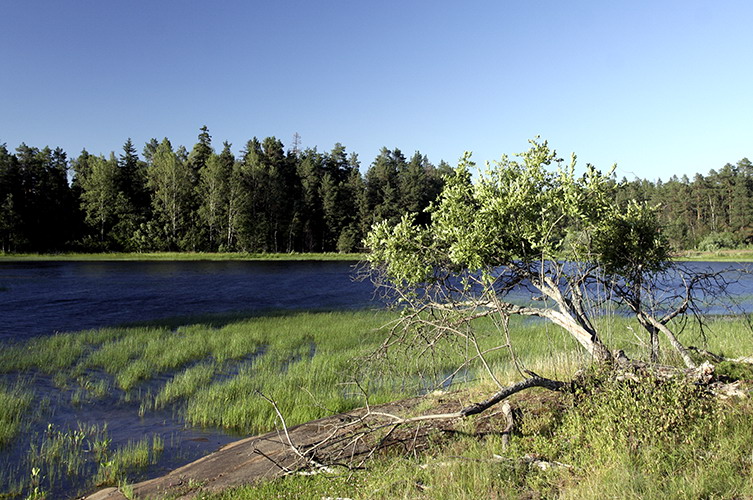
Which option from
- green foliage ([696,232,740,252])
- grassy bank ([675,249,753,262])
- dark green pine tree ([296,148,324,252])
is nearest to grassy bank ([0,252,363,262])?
dark green pine tree ([296,148,324,252])

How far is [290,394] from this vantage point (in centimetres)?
1189

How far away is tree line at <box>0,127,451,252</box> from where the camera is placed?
249 ft

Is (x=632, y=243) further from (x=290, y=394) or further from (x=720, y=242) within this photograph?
(x=720, y=242)

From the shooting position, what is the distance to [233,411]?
10734mm

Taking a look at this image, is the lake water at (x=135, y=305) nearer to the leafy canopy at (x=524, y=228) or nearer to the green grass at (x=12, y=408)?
the green grass at (x=12, y=408)

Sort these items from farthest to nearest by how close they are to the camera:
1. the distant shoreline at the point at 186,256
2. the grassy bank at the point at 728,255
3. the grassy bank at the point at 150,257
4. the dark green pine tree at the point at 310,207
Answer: the dark green pine tree at the point at 310,207 → the grassy bank at the point at 728,255 → the distant shoreline at the point at 186,256 → the grassy bank at the point at 150,257

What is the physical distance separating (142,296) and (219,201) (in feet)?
158

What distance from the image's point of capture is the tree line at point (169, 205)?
7575cm

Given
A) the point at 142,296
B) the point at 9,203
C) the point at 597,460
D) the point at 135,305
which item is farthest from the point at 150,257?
the point at 597,460

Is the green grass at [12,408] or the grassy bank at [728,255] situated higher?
the grassy bank at [728,255]

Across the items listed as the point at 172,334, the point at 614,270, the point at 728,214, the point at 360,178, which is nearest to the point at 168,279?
the point at 172,334

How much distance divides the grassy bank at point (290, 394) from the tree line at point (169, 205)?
183 ft

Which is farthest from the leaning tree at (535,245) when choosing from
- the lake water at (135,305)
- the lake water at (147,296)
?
the lake water at (147,296)

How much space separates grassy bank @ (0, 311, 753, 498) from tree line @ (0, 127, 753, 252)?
49003 mm
